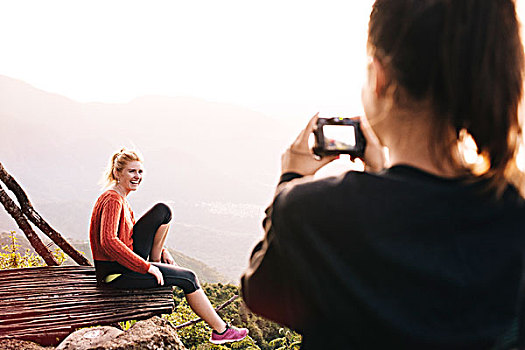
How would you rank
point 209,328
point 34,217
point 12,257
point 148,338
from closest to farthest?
point 148,338 → point 34,217 → point 12,257 → point 209,328

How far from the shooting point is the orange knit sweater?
2.19 metres

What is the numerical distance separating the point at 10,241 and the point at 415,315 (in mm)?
3967

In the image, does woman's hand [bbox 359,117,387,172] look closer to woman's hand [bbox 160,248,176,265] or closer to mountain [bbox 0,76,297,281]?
woman's hand [bbox 160,248,176,265]

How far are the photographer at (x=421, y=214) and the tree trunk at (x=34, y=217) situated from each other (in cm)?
261

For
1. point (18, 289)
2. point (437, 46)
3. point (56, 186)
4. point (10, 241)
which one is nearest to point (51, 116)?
point (56, 186)

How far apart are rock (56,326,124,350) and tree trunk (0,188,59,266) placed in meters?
0.84

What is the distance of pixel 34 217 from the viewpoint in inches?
109

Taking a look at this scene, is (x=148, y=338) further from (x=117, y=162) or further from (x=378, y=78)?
(x=378, y=78)

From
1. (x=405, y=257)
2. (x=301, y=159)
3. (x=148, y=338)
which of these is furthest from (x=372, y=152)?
(x=148, y=338)

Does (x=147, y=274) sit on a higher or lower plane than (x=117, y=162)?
lower

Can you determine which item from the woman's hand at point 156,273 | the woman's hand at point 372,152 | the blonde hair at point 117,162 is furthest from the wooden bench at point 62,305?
the woman's hand at point 372,152

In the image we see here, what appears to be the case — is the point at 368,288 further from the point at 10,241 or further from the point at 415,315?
the point at 10,241

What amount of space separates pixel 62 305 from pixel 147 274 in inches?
14.9

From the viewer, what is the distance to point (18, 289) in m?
2.25
